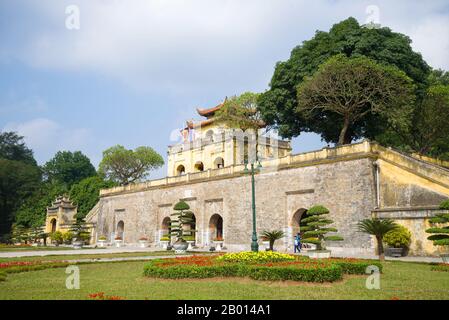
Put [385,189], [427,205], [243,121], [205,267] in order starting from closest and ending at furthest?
1. [205,267]
2. [427,205]
3. [385,189]
4. [243,121]

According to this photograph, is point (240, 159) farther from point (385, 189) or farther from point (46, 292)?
point (46, 292)

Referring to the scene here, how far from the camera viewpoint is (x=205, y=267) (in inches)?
447

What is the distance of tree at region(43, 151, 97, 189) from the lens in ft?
245

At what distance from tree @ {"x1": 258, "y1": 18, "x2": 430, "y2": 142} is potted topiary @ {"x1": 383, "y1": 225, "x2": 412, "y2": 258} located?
1085cm

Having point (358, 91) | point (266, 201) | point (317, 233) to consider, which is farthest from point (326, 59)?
point (317, 233)

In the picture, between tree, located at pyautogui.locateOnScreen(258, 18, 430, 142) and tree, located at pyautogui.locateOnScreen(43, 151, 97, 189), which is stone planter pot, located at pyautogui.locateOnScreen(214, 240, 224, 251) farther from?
tree, located at pyautogui.locateOnScreen(43, 151, 97, 189)

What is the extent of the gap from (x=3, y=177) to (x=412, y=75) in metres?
47.3

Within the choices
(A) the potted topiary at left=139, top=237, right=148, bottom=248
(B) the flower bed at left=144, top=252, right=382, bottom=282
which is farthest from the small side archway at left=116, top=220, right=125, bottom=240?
(B) the flower bed at left=144, top=252, right=382, bottom=282

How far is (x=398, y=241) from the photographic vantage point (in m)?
19.9

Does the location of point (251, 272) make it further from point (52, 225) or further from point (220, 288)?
point (52, 225)

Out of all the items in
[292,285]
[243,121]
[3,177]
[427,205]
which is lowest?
[292,285]

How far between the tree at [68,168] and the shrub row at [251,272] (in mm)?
67085

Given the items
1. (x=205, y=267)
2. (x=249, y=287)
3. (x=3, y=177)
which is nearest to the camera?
(x=249, y=287)

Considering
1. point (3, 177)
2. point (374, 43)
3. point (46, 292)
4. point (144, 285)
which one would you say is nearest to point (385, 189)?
point (374, 43)
